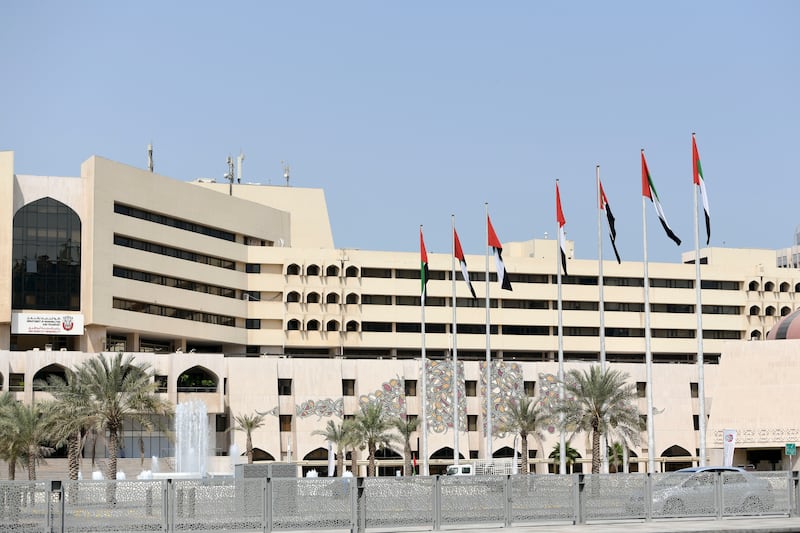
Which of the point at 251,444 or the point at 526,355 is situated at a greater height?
the point at 526,355

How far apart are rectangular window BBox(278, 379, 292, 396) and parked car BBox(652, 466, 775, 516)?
2490 inches

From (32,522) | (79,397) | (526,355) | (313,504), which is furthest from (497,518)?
(526,355)

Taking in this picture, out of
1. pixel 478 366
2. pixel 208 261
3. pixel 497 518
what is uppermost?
pixel 208 261

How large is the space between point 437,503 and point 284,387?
216 ft

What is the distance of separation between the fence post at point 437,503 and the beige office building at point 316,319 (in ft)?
167

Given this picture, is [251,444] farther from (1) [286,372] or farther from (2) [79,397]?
(2) [79,397]

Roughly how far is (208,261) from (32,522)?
2904 inches

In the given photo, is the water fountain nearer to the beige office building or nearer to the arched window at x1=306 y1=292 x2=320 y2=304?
the beige office building

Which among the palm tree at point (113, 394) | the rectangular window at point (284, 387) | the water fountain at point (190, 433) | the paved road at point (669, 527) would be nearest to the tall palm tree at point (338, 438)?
the rectangular window at point (284, 387)

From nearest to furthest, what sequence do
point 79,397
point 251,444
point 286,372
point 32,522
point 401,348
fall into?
1. point 32,522
2. point 79,397
3. point 251,444
4. point 286,372
5. point 401,348

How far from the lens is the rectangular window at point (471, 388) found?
98.7 meters

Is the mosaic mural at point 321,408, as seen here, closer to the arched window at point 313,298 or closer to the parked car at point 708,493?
the arched window at point 313,298

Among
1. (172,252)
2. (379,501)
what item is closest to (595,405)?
(172,252)

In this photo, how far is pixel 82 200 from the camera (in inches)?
3526
